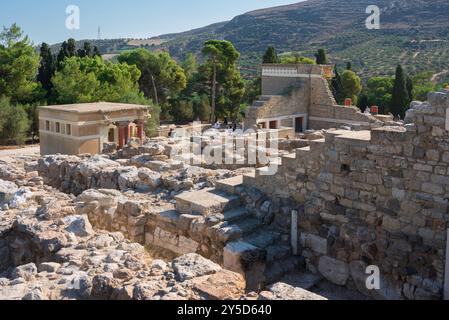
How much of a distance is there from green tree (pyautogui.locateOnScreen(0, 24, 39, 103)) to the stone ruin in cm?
2113

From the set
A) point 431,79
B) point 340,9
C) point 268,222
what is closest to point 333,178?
point 268,222

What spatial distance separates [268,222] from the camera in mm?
8141

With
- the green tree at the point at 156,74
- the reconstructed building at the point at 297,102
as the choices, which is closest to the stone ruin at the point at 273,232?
the reconstructed building at the point at 297,102

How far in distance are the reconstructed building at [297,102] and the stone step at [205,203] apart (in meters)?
14.0

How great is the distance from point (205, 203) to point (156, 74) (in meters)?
32.4

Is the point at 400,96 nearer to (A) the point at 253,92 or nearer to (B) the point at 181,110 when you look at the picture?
(A) the point at 253,92

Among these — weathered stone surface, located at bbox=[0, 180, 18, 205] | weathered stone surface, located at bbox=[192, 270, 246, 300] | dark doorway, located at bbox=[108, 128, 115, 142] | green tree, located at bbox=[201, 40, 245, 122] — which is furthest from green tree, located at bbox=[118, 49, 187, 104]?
weathered stone surface, located at bbox=[192, 270, 246, 300]

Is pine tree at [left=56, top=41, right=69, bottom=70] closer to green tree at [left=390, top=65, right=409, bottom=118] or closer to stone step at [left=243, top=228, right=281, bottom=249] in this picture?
green tree at [left=390, top=65, right=409, bottom=118]

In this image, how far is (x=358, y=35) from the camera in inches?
2862

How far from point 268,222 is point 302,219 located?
0.60 metres

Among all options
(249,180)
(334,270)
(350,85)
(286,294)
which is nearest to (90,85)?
(350,85)

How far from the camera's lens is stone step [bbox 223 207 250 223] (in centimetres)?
796

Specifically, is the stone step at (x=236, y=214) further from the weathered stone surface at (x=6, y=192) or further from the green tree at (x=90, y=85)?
the green tree at (x=90, y=85)

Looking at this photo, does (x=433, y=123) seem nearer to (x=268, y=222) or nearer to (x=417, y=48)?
(x=268, y=222)
